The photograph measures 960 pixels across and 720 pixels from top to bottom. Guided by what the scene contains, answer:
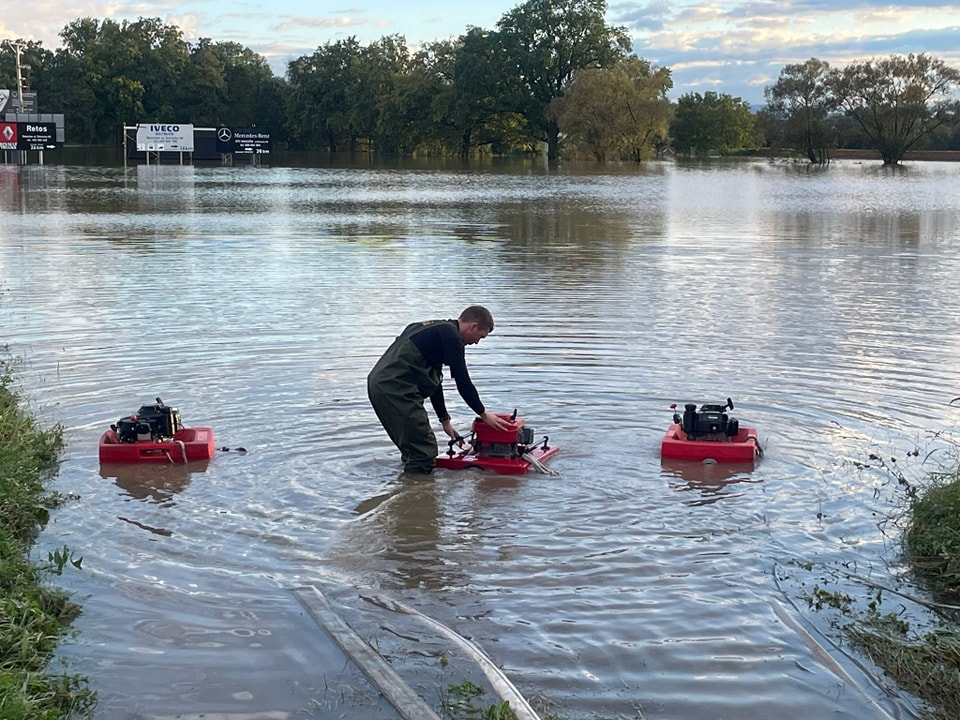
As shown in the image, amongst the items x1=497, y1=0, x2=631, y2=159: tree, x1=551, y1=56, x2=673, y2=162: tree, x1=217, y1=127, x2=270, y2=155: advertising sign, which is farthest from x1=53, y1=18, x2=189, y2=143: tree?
x1=551, y1=56, x2=673, y2=162: tree

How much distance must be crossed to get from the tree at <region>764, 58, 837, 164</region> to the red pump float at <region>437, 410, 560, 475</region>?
96.1m

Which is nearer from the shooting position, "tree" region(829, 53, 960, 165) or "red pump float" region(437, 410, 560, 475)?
"red pump float" region(437, 410, 560, 475)

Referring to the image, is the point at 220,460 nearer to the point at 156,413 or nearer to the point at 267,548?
the point at 156,413

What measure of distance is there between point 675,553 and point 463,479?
2.11 metres

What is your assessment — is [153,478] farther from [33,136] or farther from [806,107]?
[806,107]

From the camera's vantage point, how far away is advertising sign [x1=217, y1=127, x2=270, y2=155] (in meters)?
86.0

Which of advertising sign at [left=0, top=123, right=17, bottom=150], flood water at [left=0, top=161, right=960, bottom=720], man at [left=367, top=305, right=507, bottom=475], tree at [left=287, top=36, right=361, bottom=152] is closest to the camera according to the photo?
flood water at [left=0, top=161, right=960, bottom=720]

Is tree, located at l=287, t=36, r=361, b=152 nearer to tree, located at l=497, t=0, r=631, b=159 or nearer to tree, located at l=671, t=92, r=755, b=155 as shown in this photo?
tree, located at l=497, t=0, r=631, b=159

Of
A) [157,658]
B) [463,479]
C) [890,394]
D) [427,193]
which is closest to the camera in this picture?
[157,658]

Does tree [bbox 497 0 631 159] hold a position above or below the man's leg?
above

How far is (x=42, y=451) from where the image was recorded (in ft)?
28.6

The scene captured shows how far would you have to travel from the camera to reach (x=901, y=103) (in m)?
98.1

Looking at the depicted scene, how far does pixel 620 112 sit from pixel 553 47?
68.2 feet

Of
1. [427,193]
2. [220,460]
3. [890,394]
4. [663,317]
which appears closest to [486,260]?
[663,317]
